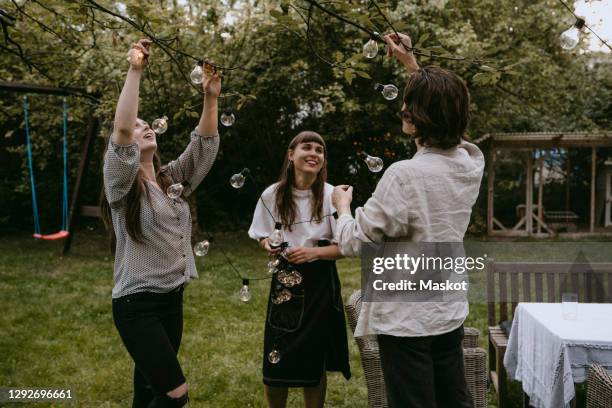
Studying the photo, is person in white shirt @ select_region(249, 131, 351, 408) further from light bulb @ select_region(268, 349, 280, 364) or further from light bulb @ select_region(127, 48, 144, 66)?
light bulb @ select_region(127, 48, 144, 66)

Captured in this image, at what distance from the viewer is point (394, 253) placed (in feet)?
5.69

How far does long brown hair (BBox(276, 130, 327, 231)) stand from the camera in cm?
269

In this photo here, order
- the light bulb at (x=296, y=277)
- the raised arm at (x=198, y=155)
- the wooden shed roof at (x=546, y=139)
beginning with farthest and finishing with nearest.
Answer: the wooden shed roof at (x=546, y=139) → the light bulb at (x=296, y=277) → the raised arm at (x=198, y=155)

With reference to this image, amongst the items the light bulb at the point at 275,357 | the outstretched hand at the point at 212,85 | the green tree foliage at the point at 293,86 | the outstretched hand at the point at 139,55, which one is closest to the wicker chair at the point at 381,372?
the light bulb at the point at 275,357

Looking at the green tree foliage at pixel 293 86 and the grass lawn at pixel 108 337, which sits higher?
the green tree foliage at pixel 293 86

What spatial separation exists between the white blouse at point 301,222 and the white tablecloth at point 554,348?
48.7 inches

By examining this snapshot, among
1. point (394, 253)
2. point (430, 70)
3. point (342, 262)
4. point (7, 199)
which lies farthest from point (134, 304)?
point (7, 199)

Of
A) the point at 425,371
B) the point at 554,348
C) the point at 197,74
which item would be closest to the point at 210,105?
the point at 197,74

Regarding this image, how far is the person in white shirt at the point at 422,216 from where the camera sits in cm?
165

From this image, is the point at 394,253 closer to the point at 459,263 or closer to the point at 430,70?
the point at 459,263

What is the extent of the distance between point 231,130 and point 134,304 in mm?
8887

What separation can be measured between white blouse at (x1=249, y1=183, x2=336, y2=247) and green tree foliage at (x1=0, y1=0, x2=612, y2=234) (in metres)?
5.08

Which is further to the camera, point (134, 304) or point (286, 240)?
point (286, 240)

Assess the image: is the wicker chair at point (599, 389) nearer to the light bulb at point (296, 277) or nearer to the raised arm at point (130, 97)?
the light bulb at point (296, 277)
